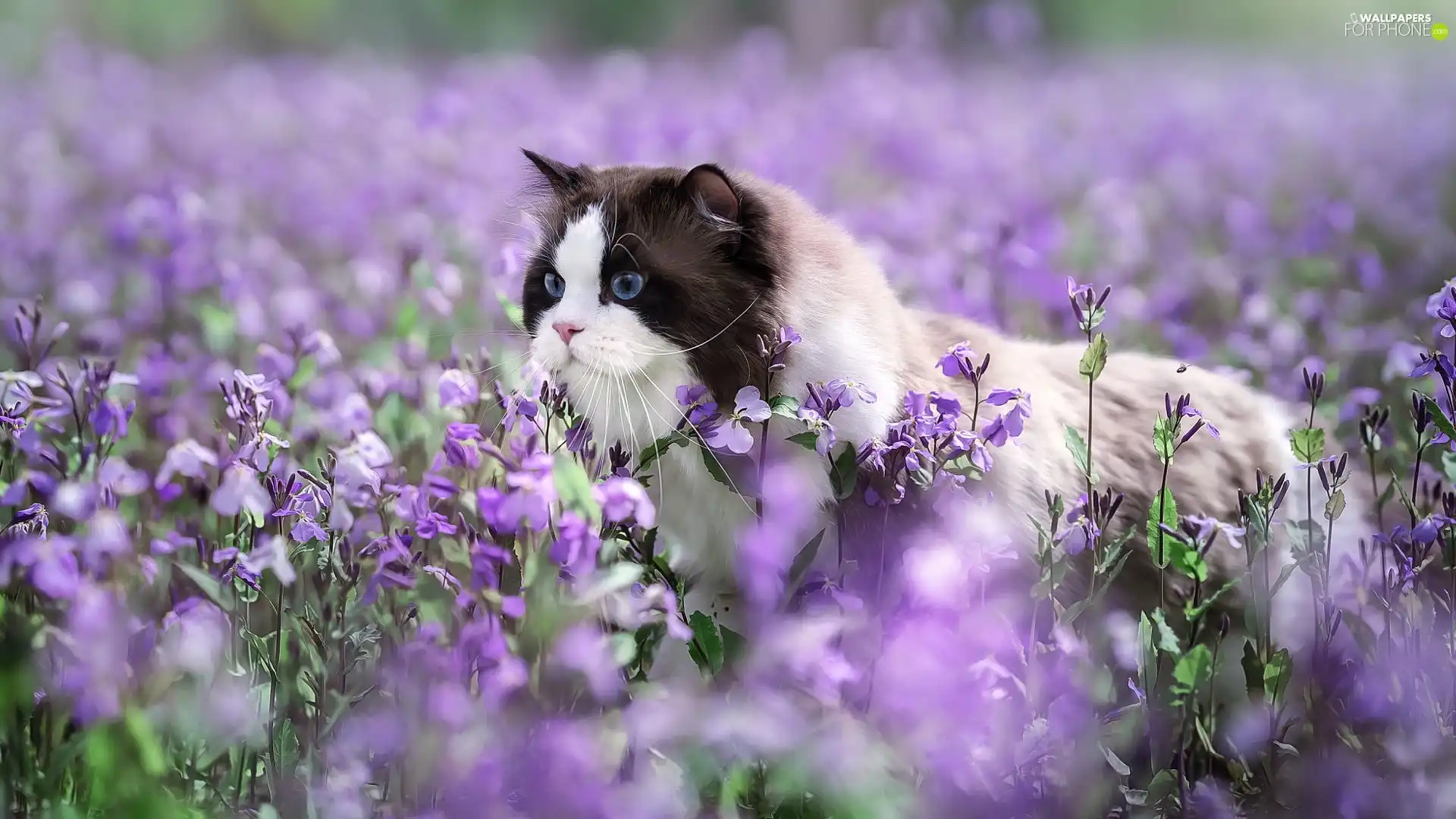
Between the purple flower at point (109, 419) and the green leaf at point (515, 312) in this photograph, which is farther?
the green leaf at point (515, 312)

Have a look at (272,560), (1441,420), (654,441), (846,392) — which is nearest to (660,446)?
(654,441)

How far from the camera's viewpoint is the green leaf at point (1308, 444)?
226 centimetres

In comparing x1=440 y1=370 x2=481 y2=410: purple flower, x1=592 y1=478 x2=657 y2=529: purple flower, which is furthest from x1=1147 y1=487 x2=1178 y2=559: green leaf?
x1=440 y1=370 x2=481 y2=410: purple flower

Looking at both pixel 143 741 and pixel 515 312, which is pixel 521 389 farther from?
pixel 143 741

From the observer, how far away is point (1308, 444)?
7.45ft

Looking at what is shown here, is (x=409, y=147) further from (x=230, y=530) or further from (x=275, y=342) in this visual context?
(x=230, y=530)

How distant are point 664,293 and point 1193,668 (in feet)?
3.91

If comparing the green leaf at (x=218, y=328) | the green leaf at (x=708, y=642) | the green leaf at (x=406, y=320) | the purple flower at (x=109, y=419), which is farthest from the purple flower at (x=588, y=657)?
the green leaf at (x=218, y=328)

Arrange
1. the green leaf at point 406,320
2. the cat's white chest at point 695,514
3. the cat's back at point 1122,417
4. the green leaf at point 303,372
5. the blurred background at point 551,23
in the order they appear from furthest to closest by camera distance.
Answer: the blurred background at point 551,23, the green leaf at point 406,320, the green leaf at point 303,372, the cat's back at point 1122,417, the cat's white chest at point 695,514

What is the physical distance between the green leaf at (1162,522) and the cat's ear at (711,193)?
978 mm

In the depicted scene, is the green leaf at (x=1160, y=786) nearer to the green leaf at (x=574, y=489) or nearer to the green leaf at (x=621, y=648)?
the green leaf at (x=621, y=648)

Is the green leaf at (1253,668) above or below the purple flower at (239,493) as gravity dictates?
below

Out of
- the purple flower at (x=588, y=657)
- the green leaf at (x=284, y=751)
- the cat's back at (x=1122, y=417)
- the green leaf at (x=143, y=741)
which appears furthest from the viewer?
the cat's back at (x=1122, y=417)

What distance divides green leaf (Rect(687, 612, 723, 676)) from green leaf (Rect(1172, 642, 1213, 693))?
0.79 m
